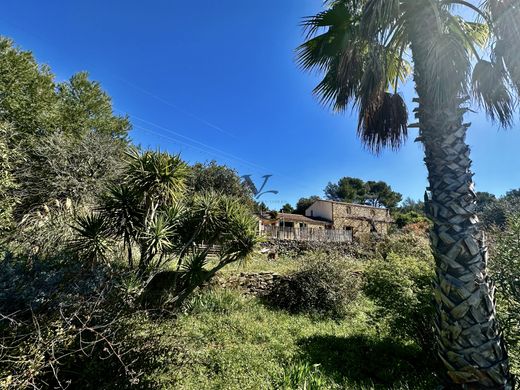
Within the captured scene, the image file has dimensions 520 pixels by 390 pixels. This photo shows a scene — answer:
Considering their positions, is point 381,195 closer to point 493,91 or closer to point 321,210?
point 321,210

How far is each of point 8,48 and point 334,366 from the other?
21.7m

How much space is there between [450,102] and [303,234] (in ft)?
53.6

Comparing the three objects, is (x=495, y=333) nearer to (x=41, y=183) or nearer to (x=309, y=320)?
(x=309, y=320)

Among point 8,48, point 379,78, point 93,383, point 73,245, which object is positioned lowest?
point 93,383

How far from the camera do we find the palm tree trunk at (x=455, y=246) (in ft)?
9.51

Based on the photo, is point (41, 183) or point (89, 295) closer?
point (89, 295)

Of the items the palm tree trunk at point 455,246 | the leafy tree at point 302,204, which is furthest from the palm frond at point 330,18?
the leafy tree at point 302,204

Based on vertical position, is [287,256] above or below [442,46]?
below

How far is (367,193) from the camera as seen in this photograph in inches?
2063

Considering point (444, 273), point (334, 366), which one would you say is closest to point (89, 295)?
point (334, 366)

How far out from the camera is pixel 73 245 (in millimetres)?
5613

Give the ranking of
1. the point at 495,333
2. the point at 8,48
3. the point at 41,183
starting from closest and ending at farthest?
the point at 495,333 < the point at 41,183 < the point at 8,48

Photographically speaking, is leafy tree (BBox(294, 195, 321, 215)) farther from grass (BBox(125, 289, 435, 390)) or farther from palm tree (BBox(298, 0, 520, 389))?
palm tree (BBox(298, 0, 520, 389))

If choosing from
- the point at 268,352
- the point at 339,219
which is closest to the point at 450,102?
the point at 268,352
